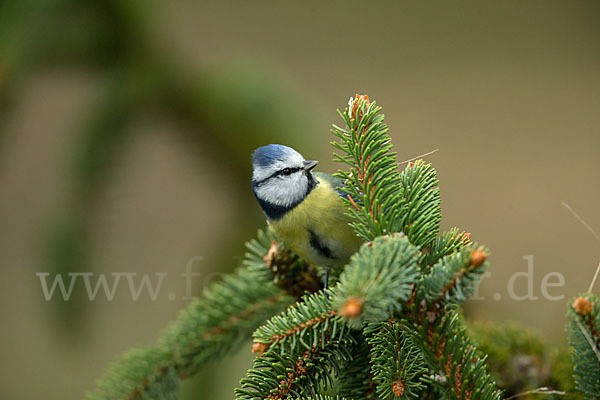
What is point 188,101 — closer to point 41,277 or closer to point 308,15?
point 41,277

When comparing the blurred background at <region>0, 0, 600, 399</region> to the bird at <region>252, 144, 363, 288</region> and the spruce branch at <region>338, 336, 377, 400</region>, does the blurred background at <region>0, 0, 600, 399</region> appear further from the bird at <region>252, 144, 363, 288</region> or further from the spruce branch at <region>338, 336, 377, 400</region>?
the spruce branch at <region>338, 336, 377, 400</region>

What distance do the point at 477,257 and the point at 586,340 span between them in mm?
121

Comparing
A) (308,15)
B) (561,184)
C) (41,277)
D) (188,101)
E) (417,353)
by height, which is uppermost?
(308,15)

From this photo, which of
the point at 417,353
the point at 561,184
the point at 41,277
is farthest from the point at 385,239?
the point at 561,184

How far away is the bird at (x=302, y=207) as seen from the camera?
0.60 meters

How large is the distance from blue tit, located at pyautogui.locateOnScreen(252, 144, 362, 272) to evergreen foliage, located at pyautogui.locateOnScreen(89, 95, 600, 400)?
0.17 meters

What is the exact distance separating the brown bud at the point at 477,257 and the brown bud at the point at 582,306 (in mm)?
88

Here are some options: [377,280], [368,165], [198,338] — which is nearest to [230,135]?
[198,338]

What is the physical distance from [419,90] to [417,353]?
1.44m

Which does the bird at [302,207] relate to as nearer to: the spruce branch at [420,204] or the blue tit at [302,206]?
the blue tit at [302,206]

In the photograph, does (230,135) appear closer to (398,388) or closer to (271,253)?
(271,253)

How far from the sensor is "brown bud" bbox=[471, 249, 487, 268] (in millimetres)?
297

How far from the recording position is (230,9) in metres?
1.77

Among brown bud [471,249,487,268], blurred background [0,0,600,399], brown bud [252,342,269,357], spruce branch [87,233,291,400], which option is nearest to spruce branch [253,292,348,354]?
brown bud [252,342,269,357]
